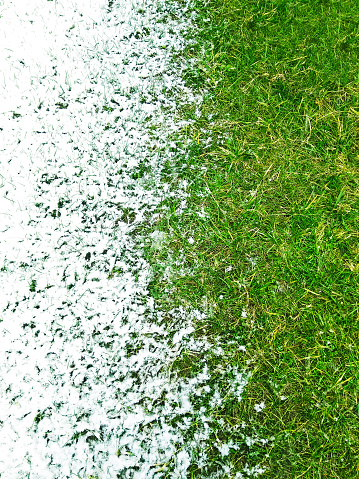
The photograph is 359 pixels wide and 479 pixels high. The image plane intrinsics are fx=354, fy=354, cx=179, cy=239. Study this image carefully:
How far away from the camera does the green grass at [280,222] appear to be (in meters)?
1.52

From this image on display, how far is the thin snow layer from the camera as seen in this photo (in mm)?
1494

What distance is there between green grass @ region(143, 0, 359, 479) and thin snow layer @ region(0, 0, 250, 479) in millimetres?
142

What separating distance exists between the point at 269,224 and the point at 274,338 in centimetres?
62

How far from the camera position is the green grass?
1521 millimetres

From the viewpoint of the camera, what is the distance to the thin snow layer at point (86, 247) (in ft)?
4.90

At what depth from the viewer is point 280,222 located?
1.95m

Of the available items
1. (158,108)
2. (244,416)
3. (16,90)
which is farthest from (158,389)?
(16,90)

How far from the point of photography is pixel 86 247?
6.19ft

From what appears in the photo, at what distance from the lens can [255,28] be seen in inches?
102

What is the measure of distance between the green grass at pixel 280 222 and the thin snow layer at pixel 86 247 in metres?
0.14

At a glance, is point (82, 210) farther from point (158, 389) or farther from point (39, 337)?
point (158, 389)

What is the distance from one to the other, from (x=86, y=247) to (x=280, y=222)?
3.49ft

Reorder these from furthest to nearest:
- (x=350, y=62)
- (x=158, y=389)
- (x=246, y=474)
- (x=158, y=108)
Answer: (x=350, y=62), (x=158, y=108), (x=158, y=389), (x=246, y=474)

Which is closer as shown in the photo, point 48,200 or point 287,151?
point 48,200
